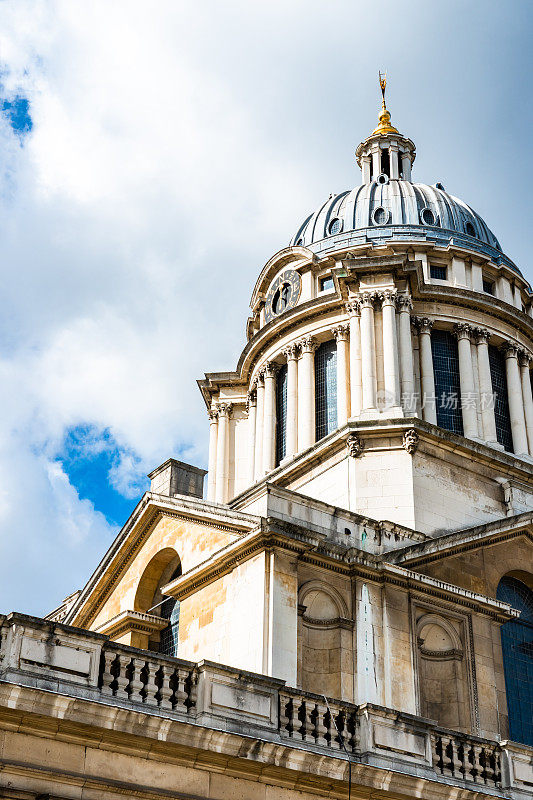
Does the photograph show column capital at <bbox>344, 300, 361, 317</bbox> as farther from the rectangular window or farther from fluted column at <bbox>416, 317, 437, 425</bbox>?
the rectangular window

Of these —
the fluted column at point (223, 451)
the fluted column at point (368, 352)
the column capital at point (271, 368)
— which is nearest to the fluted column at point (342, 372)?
the fluted column at point (368, 352)

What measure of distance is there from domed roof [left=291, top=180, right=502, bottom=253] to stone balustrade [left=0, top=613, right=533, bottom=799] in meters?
30.4

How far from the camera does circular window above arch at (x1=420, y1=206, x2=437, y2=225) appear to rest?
160 ft

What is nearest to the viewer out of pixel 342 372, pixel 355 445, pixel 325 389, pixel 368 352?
pixel 355 445

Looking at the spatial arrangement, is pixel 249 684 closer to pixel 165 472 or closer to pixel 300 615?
pixel 300 615

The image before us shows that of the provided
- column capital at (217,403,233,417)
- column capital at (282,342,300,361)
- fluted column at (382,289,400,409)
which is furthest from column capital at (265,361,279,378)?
fluted column at (382,289,400,409)

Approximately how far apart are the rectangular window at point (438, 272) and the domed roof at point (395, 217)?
1595 millimetres

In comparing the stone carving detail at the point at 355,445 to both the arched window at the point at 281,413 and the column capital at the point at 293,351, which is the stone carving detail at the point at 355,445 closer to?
the arched window at the point at 281,413

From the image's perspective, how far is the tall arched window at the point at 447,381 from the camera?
4144cm

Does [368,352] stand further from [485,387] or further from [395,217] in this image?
[395,217]

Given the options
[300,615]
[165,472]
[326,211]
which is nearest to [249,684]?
[300,615]

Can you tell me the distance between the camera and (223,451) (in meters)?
47.0

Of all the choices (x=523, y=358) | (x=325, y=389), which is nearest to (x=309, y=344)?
(x=325, y=389)

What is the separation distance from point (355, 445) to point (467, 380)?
8.24 meters
